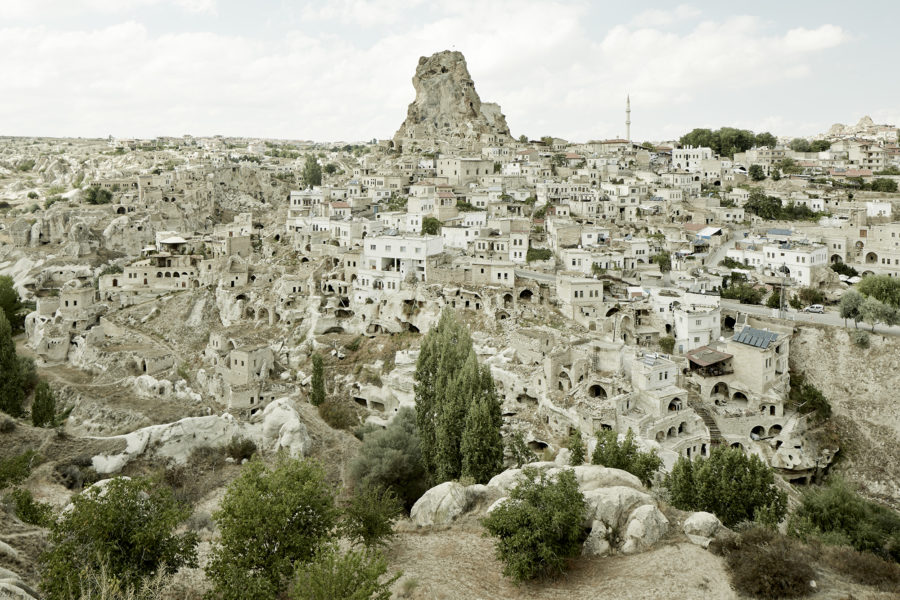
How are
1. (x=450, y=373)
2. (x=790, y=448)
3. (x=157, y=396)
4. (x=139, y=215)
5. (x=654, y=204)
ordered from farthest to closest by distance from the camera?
(x=139, y=215) → (x=654, y=204) → (x=157, y=396) → (x=790, y=448) → (x=450, y=373)

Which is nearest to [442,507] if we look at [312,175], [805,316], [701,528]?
[701,528]

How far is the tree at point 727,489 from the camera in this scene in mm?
18859

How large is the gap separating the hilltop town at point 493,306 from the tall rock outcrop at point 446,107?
40.5 ft

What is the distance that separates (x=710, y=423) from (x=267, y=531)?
926 inches

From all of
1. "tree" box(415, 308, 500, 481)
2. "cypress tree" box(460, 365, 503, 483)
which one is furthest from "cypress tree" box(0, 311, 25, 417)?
"cypress tree" box(460, 365, 503, 483)

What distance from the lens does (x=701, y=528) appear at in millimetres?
14602

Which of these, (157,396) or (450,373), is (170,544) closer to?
(450,373)

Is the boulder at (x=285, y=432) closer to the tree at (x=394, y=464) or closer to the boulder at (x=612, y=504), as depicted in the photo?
the tree at (x=394, y=464)

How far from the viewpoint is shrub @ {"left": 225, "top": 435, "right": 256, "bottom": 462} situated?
76.2 ft

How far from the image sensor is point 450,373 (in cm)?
2519

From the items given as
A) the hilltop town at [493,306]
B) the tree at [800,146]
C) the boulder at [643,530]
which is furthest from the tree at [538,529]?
the tree at [800,146]

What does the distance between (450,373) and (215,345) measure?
20096mm

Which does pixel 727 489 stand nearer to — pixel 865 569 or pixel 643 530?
pixel 865 569

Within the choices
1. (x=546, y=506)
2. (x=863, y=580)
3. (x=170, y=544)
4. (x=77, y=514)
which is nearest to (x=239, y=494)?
(x=170, y=544)
